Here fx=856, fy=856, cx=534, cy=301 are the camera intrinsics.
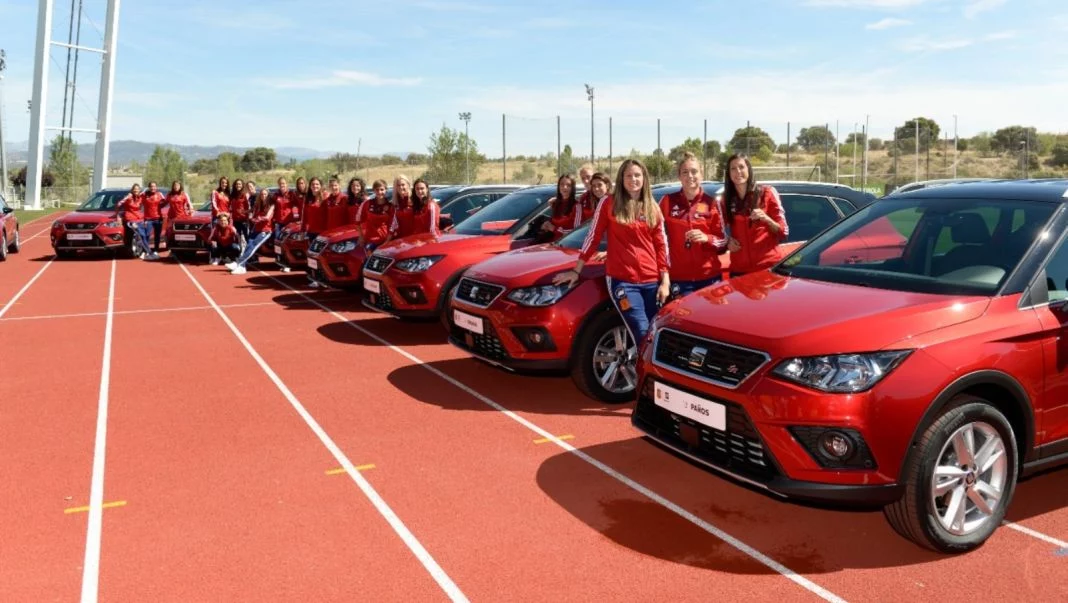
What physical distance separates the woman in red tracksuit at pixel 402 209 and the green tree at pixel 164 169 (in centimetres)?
6111

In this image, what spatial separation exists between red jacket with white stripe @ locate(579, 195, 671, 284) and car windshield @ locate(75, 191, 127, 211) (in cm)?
1774

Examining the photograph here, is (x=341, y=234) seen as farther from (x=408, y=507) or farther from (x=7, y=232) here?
(x=7, y=232)

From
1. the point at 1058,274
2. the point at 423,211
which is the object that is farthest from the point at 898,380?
the point at 423,211

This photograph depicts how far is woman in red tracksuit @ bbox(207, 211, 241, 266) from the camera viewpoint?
17.6 metres

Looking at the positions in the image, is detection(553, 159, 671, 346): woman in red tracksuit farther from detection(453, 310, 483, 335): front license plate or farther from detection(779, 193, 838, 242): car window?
detection(779, 193, 838, 242): car window

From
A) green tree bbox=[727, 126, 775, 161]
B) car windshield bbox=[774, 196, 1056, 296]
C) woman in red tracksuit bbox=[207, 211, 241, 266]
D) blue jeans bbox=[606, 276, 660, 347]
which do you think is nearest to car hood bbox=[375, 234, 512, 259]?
blue jeans bbox=[606, 276, 660, 347]

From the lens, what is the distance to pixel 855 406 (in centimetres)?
357

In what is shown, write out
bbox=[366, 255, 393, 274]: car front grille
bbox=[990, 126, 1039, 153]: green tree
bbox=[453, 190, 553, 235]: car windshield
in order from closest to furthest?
bbox=[366, 255, 393, 274]: car front grille, bbox=[453, 190, 553, 235]: car windshield, bbox=[990, 126, 1039, 153]: green tree

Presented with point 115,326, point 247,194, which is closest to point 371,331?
point 115,326

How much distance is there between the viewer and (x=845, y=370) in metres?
3.65

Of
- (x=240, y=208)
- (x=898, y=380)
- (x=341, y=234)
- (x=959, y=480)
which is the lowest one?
(x=959, y=480)

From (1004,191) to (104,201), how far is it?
20697mm

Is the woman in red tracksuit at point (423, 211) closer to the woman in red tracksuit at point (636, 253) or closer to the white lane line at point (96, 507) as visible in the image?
the white lane line at point (96, 507)

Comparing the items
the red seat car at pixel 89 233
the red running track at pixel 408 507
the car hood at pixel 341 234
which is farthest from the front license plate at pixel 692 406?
the red seat car at pixel 89 233
